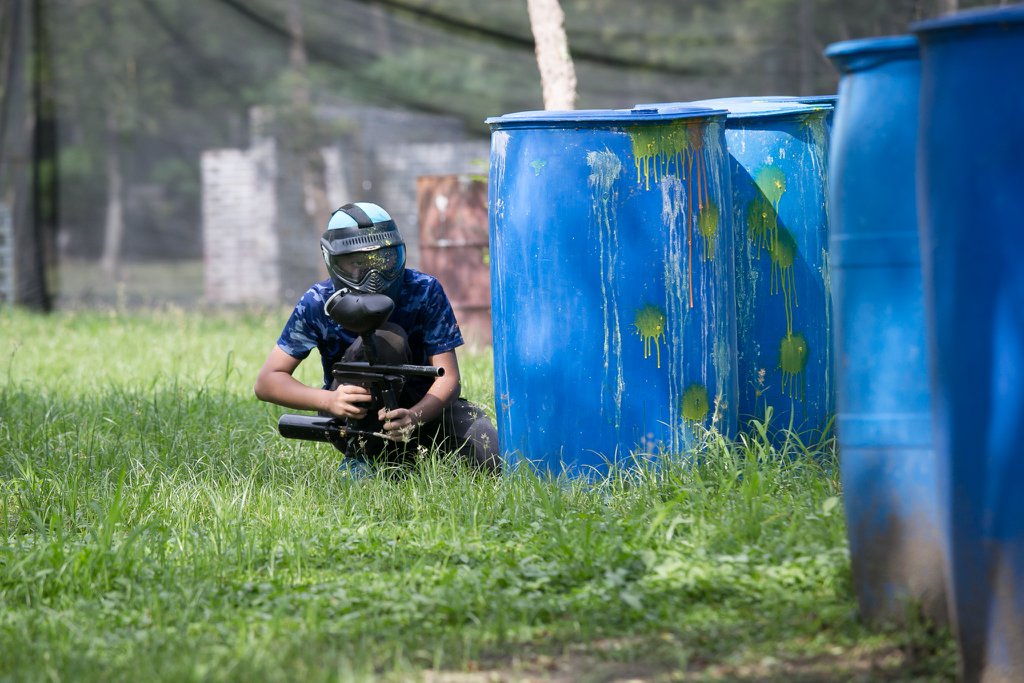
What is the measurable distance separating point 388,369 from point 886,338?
5.87 feet

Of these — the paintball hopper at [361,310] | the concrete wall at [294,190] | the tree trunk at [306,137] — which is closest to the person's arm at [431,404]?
the paintball hopper at [361,310]

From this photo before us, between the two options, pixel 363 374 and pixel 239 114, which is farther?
pixel 239 114

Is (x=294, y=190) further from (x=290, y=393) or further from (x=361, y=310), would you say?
(x=361, y=310)

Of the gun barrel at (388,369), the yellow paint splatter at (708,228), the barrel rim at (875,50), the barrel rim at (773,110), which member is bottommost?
the gun barrel at (388,369)

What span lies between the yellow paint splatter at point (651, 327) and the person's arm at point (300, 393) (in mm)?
920

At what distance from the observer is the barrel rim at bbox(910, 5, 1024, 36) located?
2068mm

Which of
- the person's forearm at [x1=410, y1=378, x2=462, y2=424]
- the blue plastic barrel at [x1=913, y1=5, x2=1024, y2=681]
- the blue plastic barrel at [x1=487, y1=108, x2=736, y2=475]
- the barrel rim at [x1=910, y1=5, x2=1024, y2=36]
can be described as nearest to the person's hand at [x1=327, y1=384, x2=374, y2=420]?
the person's forearm at [x1=410, y1=378, x2=462, y2=424]

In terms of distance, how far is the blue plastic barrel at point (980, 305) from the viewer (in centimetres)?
210

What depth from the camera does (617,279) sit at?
3.44 metres

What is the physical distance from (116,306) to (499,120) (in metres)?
7.15

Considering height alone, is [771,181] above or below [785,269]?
above

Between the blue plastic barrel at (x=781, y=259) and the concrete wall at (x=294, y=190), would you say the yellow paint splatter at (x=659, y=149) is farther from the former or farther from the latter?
the concrete wall at (x=294, y=190)

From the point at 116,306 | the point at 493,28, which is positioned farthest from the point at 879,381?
the point at 116,306

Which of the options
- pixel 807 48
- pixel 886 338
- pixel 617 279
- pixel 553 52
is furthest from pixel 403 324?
pixel 807 48
